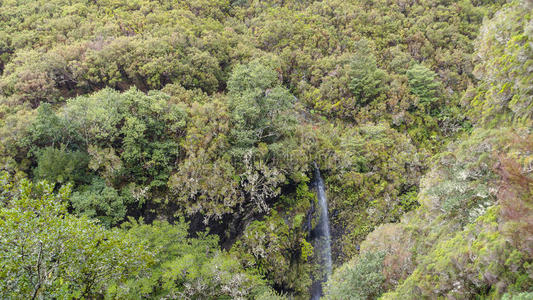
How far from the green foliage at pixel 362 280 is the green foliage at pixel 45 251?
10.8 metres

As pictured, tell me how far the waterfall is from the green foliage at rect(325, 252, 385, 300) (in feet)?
24.4

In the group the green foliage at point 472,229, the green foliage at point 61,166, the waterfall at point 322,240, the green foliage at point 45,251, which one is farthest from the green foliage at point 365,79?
the green foliage at point 45,251

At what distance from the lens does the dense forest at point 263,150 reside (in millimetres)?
9367

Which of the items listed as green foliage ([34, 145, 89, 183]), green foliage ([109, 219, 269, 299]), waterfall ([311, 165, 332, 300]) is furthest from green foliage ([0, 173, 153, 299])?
waterfall ([311, 165, 332, 300])

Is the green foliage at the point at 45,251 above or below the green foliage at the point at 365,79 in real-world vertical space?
above

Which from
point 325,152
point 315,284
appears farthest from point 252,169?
point 315,284

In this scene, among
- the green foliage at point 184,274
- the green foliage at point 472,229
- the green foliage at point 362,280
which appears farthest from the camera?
the green foliage at point 184,274

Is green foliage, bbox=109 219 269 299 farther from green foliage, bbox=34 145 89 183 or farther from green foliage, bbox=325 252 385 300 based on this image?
green foliage, bbox=34 145 89 183

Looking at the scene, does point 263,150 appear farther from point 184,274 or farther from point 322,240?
point 184,274

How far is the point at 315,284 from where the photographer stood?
22875 mm

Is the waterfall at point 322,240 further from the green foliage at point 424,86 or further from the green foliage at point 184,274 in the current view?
the green foliage at point 424,86

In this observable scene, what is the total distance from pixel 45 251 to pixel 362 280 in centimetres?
1374

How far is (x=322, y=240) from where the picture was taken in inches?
974

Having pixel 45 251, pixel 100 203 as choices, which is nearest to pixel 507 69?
pixel 45 251
